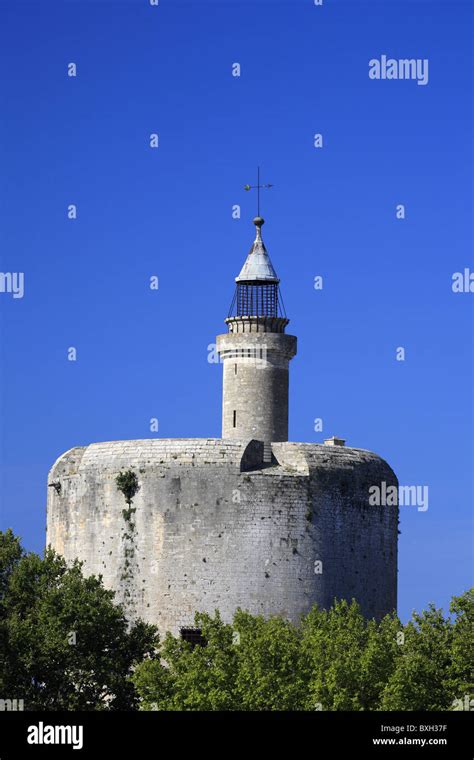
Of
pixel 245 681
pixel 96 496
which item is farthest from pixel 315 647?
pixel 96 496

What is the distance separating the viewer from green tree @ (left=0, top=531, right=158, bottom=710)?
177 ft

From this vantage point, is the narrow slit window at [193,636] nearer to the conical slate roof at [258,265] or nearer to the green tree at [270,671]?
the green tree at [270,671]

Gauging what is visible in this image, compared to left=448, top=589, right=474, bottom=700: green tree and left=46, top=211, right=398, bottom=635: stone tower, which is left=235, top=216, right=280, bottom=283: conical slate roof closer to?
left=46, top=211, right=398, bottom=635: stone tower

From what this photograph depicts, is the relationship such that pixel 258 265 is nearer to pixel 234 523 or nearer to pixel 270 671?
pixel 234 523

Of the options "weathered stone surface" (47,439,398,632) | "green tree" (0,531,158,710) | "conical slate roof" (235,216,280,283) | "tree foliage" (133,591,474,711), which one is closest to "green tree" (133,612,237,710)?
Answer: "tree foliage" (133,591,474,711)

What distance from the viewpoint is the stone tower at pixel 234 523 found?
197 feet

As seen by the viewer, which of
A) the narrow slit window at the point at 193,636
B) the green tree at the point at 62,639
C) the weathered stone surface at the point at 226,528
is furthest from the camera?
the weathered stone surface at the point at 226,528

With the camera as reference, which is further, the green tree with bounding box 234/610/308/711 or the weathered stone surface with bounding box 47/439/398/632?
the weathered stone surface with bounding box 47/439/398/632

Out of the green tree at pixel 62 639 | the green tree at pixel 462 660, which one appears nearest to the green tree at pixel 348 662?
the green tree at pixel 462 660

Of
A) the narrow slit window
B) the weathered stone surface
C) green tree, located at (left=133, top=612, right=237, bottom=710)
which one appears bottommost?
green tree, located at (left=133, top=612, right=237, bottom=710)

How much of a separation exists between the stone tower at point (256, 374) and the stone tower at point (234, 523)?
0.07m

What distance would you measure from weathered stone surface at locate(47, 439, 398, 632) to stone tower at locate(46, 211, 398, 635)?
0.12ft

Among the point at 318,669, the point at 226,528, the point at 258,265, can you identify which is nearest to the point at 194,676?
the point at 318,669

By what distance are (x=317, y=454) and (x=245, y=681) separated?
12874mm
